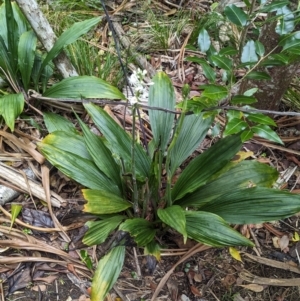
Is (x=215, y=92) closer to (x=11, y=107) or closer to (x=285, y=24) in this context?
(x=285, y=24)

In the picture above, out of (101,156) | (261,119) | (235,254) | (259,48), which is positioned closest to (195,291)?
(235,254)

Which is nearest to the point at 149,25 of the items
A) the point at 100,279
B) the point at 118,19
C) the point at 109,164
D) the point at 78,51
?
the point at 118,19

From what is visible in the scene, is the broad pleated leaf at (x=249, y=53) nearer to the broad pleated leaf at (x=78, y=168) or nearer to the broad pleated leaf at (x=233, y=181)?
the broad pleated leaf at (x=233, y=181)

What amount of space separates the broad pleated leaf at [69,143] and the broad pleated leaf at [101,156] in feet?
0.30

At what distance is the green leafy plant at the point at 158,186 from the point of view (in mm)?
1816

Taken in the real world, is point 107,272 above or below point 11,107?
below

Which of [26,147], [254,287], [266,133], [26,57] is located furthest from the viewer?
[26,57]

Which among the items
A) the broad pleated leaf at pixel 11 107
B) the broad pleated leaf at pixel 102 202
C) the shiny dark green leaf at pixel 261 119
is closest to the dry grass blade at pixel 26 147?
the broad pleated leaf at pixel 11 107

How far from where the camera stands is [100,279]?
1820 mm

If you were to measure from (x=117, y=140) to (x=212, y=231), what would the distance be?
63 centimetres

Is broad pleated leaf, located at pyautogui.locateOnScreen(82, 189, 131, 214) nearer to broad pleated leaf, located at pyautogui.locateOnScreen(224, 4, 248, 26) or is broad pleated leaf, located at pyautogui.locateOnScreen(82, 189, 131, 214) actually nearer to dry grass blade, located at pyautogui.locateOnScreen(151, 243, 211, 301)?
dry grass blade, located at pyautogui.locateOnScreen(151, 243, 211, 301)

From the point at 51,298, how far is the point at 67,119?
1.00m

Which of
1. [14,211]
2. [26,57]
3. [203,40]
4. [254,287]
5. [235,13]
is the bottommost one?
[254,287]

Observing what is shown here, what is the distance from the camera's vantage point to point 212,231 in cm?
180
